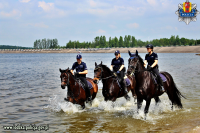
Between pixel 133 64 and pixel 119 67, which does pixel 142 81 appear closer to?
pixel 133 64

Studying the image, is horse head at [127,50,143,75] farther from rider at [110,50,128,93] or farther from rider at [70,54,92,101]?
rider at [70,54,92,101]

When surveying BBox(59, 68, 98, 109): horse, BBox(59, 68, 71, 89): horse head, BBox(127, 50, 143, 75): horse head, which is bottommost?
BBox(59, 68, 98, 109): horse

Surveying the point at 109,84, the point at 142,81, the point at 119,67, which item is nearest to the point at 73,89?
the point at 109,84

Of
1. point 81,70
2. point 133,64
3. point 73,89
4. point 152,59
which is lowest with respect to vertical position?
point 73,89

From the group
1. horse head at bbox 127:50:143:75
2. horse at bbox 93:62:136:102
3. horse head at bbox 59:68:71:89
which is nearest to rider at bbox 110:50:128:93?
horse at bbox 93:62:136:102

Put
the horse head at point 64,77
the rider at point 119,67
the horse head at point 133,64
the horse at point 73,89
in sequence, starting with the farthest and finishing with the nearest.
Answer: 1. the rider at point 119,67
2. the horse at point 73,89
3. the horse head at point 64,77
4. the horse head at point 133,64

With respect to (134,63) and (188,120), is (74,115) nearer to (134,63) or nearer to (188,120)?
(134,63)

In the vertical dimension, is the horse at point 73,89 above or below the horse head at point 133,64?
below

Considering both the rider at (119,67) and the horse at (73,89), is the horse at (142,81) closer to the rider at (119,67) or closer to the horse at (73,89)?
the rider at (119,67)

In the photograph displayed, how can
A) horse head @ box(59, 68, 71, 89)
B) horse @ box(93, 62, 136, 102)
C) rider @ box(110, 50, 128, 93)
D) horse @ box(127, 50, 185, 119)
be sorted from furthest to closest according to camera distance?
rider @ box(110, 50, 128, 93)
horse @ box(93, 62, 136, 102)
horse head @ box(59, 68, 71, 89)
horse @ box(127, 50, 185, 119)

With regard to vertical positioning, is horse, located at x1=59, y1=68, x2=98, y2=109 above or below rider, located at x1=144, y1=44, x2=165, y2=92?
below

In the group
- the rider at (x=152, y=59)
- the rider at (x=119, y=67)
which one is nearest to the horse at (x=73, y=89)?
the rider at (x=119, y=67)

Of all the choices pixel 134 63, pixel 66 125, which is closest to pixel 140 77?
pixel 134 63

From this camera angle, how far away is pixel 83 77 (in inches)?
517
